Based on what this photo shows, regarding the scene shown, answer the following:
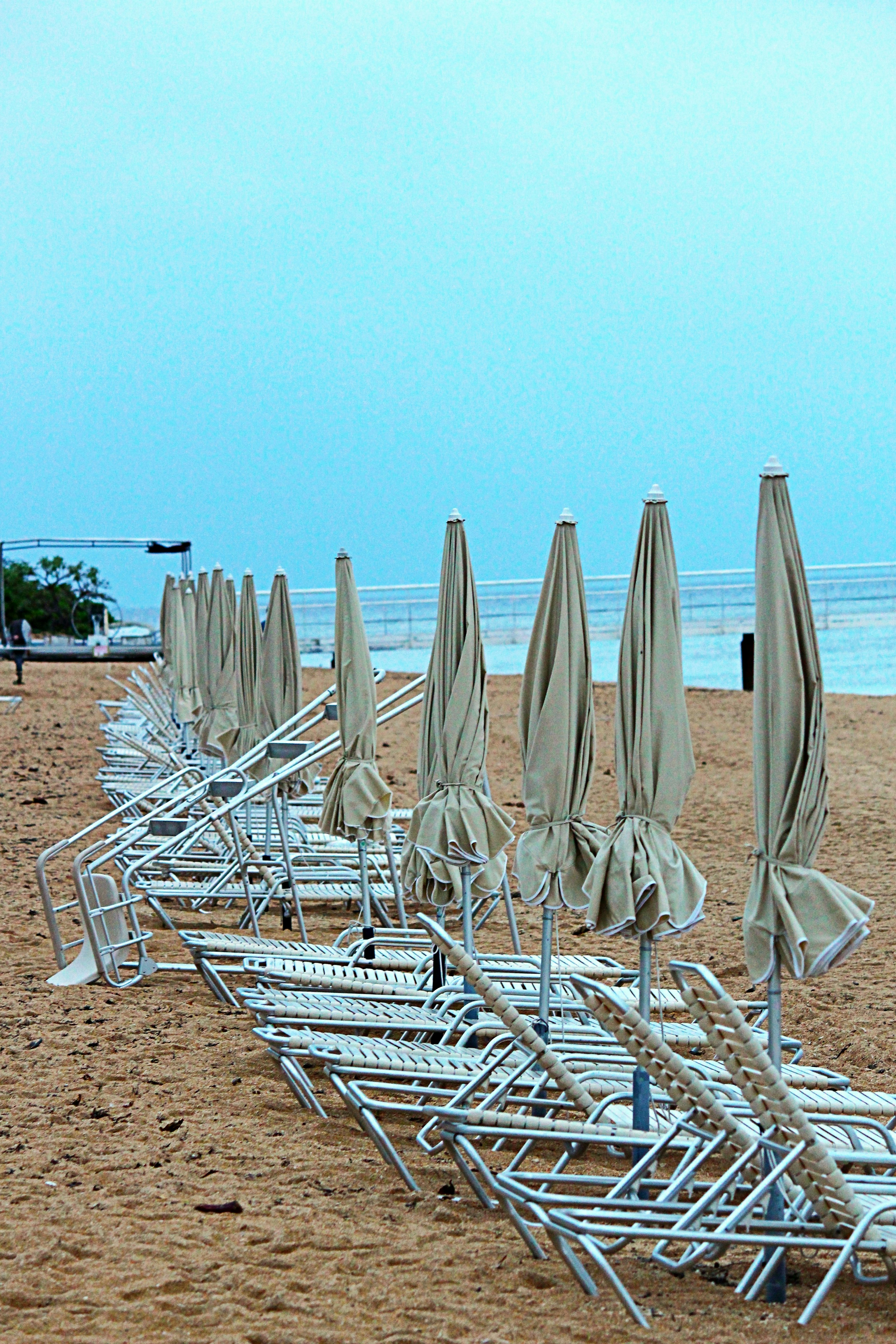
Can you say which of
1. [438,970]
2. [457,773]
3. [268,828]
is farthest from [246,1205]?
[268,828]

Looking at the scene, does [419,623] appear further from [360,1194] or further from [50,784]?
[360,1194]

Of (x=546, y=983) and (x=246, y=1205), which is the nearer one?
(x=246, y=1205)

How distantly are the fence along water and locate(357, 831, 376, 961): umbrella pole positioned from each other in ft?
80.1

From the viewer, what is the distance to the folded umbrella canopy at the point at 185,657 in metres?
12.7

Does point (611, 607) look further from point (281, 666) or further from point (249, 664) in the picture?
point (281, 666)

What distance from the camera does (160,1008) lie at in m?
5.70

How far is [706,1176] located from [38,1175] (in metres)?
1.98

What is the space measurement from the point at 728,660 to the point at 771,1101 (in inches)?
972

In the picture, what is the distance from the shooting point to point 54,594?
42.7 m

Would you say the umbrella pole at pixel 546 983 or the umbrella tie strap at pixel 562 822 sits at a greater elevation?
the umbrella tie strap at pixel 562 822

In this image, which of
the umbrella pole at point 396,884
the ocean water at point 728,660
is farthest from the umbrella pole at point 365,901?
the ocean water at point 728,660

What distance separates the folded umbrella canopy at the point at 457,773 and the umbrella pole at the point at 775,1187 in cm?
198

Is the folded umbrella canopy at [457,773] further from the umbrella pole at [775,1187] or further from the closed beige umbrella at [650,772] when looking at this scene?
the umbrella pole at [775,1187]

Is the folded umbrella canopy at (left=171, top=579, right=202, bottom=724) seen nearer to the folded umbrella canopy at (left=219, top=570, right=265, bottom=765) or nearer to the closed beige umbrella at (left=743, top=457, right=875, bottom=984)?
the folded umbrella canopy at (left=219, top=570, right=265, bottom=765)
